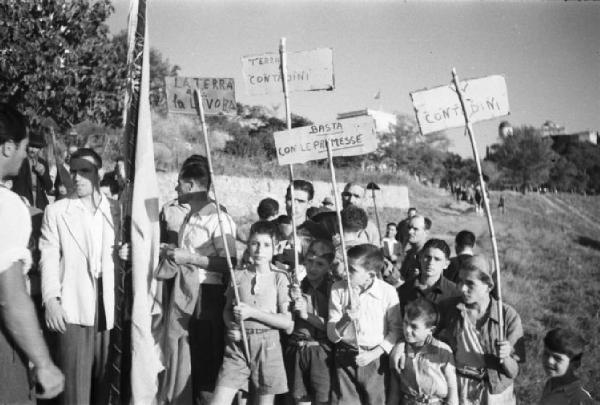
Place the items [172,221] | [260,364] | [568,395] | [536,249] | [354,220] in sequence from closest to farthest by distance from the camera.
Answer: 1. [568,395]
2. [260,364]
3. [172,221]
4. [354,220]
5. [536,249]

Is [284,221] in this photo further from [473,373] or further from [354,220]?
[473,373]

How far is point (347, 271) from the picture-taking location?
145 inches

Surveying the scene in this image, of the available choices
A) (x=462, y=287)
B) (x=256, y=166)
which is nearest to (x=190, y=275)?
(x=462, y=287)

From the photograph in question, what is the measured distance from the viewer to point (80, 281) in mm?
3559

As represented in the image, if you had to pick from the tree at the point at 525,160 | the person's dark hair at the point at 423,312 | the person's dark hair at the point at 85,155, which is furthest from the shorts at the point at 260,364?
the tree at the point at 525,160

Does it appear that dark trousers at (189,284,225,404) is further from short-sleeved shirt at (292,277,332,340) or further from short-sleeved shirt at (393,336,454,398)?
short-sleeved shirt at (393,336,454,398)

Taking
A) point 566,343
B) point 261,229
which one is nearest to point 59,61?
point 261,229

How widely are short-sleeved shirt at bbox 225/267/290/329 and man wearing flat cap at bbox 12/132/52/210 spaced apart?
145 cm

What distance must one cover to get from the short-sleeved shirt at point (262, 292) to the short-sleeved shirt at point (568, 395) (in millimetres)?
1594

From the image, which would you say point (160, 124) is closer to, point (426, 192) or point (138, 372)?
point (426, 192)

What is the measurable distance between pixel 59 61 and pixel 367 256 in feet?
35.3

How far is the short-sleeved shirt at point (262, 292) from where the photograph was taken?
386 centimetres

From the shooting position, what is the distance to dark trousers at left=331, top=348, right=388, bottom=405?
3.76 metres

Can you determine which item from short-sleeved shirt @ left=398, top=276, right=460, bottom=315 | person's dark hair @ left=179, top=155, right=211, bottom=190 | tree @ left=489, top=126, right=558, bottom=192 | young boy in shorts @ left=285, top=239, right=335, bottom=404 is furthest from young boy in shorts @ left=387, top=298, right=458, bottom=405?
tree @ left=489, top=126, right=558, bottom=192
